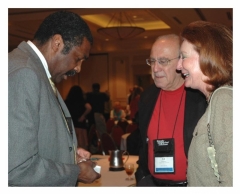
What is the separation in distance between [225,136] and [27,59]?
77 centimetres

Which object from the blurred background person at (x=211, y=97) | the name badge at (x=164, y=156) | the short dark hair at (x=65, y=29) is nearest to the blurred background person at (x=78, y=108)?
the name badge at (x=164, y=156)

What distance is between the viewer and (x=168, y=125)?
1971 mm

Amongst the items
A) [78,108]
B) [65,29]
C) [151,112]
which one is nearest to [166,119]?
[151,112]

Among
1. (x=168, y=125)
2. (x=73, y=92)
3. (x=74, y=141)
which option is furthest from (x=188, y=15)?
(x=74, y=141)

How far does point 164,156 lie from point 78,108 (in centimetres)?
336

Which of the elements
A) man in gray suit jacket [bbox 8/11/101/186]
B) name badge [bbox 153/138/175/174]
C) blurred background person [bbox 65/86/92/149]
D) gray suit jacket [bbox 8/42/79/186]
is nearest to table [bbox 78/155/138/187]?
name badge [bbox 153/138/175/174]

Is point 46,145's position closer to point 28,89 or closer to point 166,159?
point 28,89

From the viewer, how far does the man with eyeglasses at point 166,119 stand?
6.18 ft

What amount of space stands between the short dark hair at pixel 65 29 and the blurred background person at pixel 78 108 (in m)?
3.62

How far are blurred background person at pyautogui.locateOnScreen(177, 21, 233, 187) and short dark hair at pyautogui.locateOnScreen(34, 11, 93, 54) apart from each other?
0.46m

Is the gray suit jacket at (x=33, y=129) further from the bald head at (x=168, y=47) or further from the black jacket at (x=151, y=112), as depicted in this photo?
the bald head at (x=168, y=47)

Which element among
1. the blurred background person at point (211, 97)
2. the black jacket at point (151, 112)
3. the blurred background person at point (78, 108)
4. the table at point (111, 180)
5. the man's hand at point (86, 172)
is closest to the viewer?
the blurred background person at point (211, 97)

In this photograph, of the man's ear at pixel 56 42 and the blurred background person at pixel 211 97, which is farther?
the man's ear at pixel 56 42

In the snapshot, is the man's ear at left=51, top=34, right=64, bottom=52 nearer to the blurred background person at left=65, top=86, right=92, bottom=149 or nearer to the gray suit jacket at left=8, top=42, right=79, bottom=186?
the gray suit jacket at left=8, top=42, right=79, bottom=186
